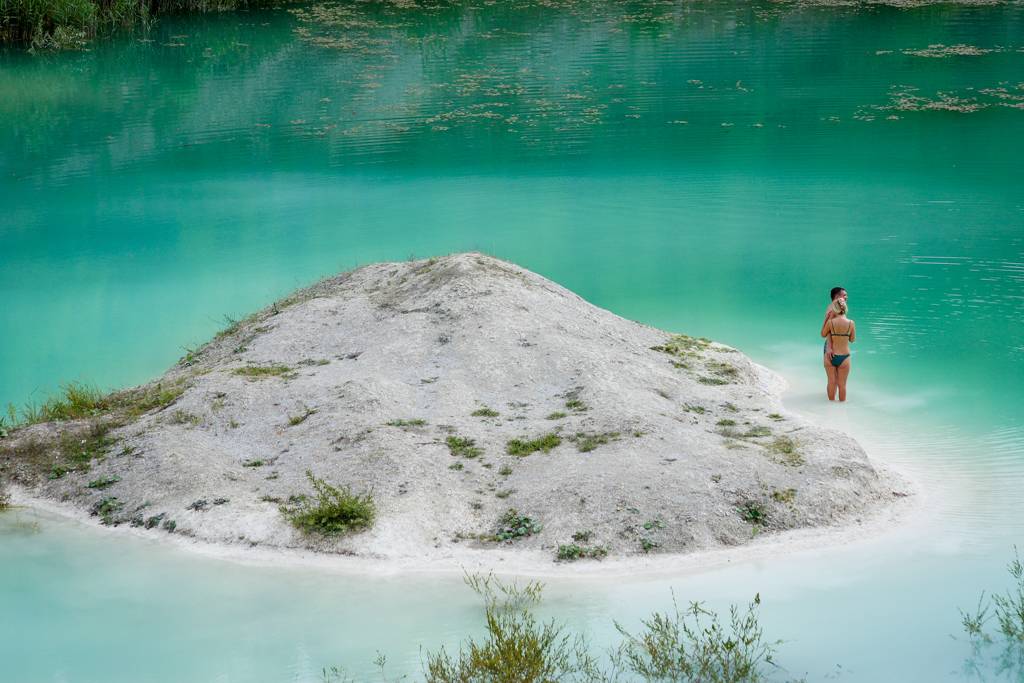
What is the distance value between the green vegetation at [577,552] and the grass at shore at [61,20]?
112 feet

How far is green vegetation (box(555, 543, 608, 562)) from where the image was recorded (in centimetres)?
803

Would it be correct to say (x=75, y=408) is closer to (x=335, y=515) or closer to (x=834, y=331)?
(x=335, y=515)

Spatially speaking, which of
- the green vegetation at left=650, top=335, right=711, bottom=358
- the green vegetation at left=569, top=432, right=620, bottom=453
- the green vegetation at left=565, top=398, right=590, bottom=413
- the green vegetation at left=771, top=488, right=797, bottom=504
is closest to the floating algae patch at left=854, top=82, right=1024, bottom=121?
the green vegetation at left=650, top=335, right=711, bottom=358

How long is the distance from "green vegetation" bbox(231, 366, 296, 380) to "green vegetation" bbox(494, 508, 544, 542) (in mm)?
3750

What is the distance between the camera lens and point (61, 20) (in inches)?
1433

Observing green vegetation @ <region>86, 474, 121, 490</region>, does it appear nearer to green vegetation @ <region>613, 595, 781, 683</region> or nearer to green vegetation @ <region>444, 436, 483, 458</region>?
green vegetation @ <region>444, 436, 483, 458</region>

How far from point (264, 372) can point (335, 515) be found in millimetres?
3371

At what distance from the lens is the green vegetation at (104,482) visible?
31.0 feet

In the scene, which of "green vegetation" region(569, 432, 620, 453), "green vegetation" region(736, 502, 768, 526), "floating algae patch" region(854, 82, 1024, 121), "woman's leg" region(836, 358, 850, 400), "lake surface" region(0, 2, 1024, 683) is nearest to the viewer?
"lake surface" region(0, 2, 1024, 683)

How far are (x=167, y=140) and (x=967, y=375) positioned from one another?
20737 mm

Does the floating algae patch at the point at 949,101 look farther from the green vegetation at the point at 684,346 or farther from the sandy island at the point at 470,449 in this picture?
the sandy island at the point at 470,449

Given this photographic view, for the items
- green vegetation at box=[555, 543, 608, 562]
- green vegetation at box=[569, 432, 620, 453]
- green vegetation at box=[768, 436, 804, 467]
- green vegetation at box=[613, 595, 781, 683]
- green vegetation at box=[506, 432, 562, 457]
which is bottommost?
green vegetation at box=[613, 595, 781, 683]

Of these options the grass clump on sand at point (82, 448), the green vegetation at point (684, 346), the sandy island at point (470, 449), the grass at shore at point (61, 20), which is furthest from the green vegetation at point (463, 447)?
the grass at shore at point (61, 20)

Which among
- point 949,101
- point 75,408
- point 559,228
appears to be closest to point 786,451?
point 75,408
